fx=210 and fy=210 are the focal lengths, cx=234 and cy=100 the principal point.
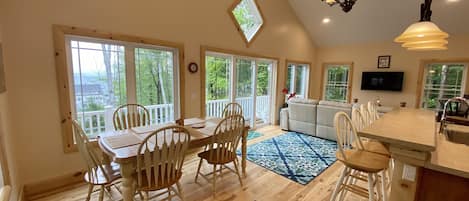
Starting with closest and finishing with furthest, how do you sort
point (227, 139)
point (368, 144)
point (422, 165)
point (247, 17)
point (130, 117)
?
point (422, 165)
point (368, 144)
point (227, 139)
point (130, 117)
point (247, 17)

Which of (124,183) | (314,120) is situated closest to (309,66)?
(314,120)

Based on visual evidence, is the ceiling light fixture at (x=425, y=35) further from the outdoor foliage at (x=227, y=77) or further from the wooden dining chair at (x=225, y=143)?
the outdoor foliage at (x=227, y=77)

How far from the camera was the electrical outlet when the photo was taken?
1.27 meters

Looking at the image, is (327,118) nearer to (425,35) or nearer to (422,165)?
(425,35)

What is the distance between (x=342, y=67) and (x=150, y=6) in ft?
19.6

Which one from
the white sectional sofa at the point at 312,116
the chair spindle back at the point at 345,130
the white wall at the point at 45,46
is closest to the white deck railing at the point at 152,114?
the white wall at the point at 45,46

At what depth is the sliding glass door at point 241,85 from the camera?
4.31 m

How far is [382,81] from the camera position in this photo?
5.91 metres

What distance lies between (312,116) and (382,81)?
9.66ft

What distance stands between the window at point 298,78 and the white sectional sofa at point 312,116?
1.27 meters

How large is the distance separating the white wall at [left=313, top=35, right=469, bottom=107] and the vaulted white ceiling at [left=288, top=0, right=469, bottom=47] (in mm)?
202

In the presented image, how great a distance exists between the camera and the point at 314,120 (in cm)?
457

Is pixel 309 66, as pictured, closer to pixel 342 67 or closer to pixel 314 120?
pixel 342 67

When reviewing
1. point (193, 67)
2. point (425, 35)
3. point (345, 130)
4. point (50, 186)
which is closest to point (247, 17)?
point (193, 67)
